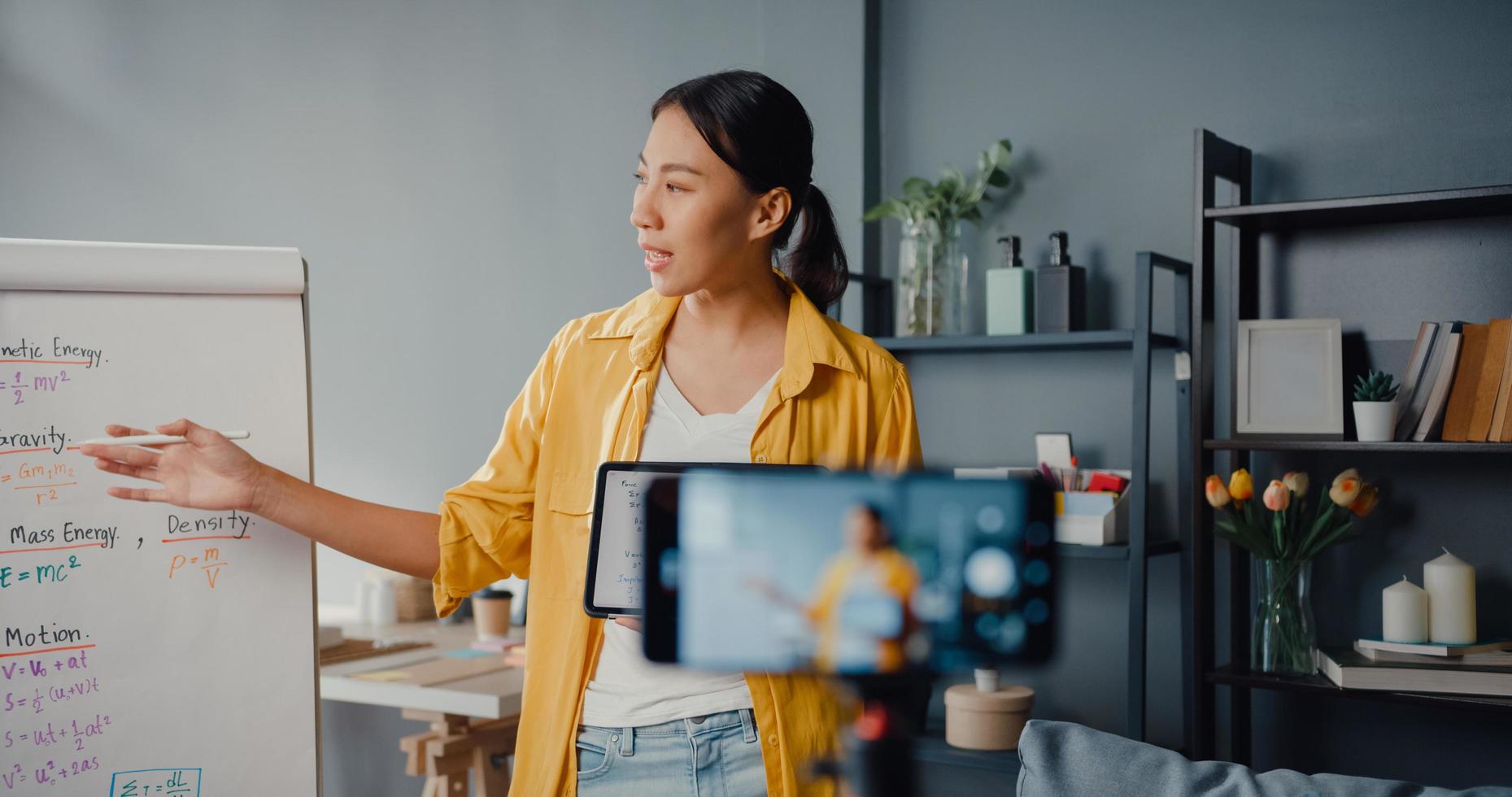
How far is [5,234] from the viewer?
3.94 m

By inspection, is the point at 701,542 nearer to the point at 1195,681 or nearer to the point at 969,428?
the point at 1195,681

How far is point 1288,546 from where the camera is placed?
2.20 metres

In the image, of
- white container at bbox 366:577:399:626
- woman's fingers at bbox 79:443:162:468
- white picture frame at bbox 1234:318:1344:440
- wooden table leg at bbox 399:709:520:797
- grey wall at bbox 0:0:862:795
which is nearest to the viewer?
woman's fingers at bbox 79:443:162:468

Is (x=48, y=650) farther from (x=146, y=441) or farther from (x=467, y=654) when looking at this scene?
(x=467, y=654)

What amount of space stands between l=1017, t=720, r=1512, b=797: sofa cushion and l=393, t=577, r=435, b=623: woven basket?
7.62 ft

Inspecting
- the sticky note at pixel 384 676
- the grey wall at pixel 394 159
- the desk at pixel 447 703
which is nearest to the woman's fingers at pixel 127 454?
the desk at pixel 447 703

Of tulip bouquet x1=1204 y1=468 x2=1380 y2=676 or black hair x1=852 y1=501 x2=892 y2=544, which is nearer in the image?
black hair x1=852 y1=501 x2=892 y2=544

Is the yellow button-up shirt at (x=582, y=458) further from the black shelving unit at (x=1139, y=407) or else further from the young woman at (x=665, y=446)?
the black shelving unit at (x=1139, y=407)

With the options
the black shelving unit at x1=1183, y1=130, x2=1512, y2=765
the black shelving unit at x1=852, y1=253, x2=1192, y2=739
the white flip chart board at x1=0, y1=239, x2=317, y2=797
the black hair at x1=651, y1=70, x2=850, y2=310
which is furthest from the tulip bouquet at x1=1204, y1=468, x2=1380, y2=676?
the white flip chart board at x1=0, y1=239, x2=317, y2=797

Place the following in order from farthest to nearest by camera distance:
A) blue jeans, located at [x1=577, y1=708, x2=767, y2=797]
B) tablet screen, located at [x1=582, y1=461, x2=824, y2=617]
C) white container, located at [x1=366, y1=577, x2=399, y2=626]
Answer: white container, located at [x1=366, y1=577, x2=399, y2=626] < blue jeans, located at [x1=577, y1=708, x2=767, y2=797] < tablet screen, located at [x1=582, y1=461, x2=824, y2=617]

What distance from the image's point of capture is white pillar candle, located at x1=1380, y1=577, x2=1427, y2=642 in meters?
2.11

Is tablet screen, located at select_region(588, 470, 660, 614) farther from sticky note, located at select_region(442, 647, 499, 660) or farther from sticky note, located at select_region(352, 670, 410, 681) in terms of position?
sticky note, located at select_region(442, 647, 499, 660)

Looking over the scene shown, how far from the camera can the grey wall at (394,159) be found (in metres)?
3.15

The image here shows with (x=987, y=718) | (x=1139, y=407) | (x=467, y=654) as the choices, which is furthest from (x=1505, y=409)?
(x=467, y=654)
